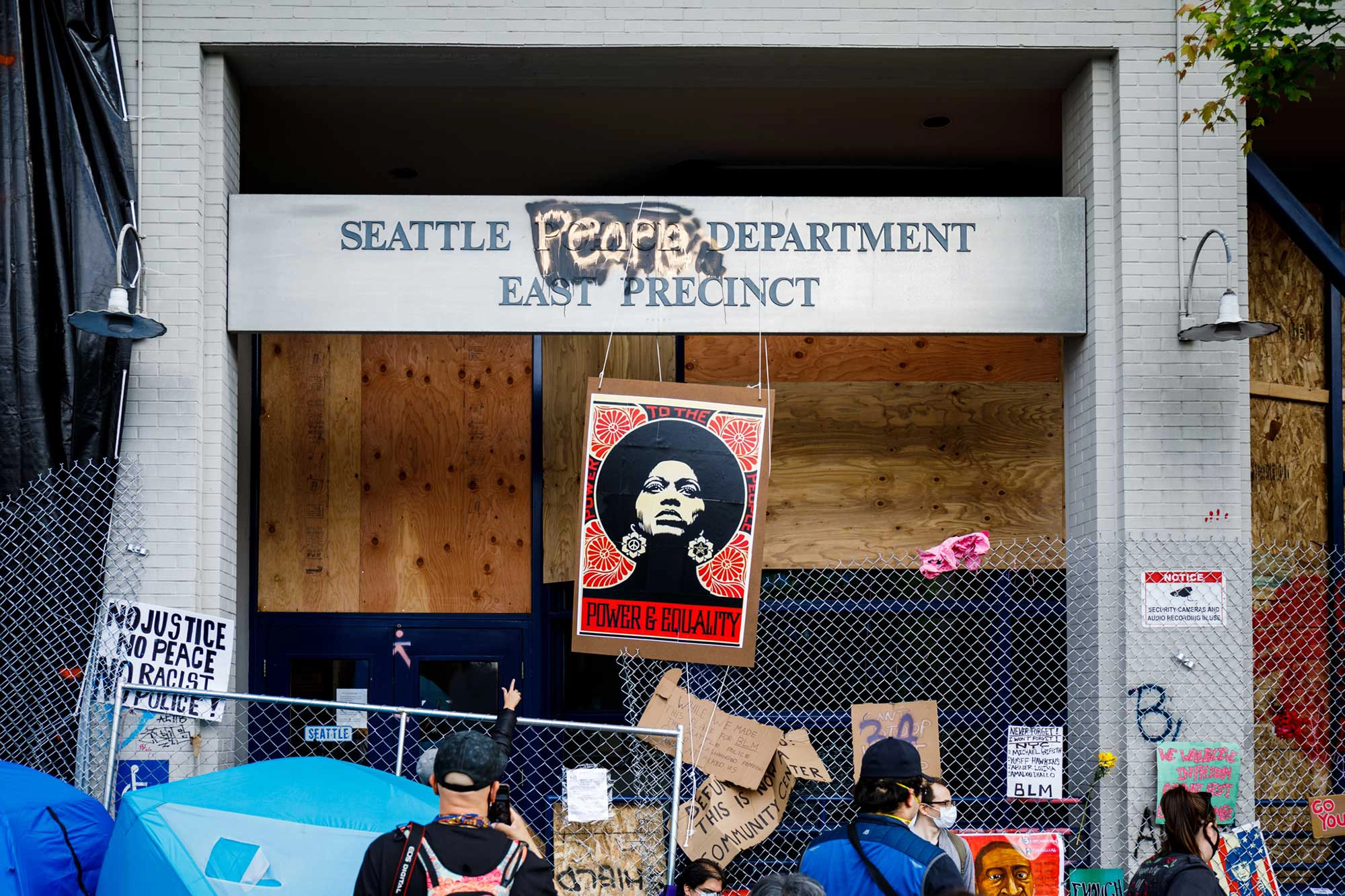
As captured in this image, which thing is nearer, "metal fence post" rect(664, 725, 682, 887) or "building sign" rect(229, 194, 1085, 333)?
"metal fence post" rect(664, 725, 682, 887)

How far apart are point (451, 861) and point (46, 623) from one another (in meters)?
4.28

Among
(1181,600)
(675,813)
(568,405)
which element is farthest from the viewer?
(568,405)

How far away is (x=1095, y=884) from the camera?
24.8ft

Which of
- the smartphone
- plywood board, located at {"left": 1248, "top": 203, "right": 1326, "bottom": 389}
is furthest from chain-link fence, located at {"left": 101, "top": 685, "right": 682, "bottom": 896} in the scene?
plywood board, located at {"left": 1248, "top": 203, "right": 1326, "bottom": 389}

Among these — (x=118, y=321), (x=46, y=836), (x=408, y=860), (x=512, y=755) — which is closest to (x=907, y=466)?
(x=512, y=755)

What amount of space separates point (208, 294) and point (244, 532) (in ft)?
8.91

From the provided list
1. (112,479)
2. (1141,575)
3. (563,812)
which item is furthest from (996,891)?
(112,479)

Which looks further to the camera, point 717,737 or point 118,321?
point 717,737

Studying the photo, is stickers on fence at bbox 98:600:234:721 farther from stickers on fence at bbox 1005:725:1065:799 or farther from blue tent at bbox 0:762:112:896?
stickers on fence at bbox 1005:725:1065:799

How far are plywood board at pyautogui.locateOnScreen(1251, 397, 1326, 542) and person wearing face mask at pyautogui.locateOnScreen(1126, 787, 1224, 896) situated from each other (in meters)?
5.93

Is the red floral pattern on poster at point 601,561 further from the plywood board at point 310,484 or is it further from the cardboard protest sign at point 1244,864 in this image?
the cardboard protest sign at point 1244,864

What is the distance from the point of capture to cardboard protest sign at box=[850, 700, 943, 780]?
25.5 ft

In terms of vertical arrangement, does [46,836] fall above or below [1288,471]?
below

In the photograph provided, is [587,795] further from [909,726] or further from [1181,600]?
[1181,600]
